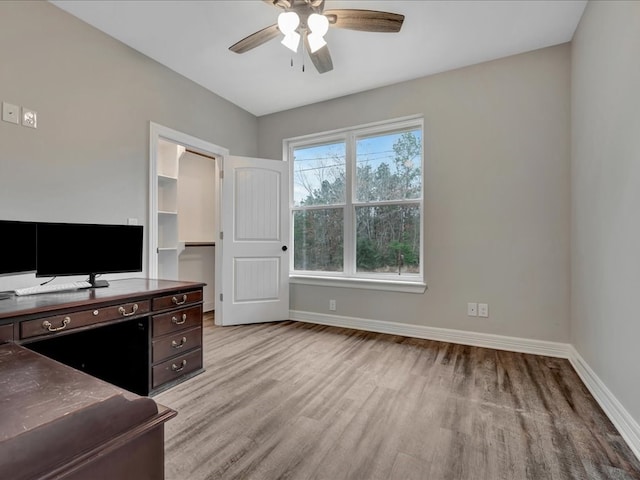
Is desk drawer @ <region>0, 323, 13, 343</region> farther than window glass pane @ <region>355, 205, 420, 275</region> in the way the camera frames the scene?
No

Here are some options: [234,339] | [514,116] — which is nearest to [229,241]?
[234,339]

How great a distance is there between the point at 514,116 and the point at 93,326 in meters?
3.69

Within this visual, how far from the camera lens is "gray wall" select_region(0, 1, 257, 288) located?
205 cm

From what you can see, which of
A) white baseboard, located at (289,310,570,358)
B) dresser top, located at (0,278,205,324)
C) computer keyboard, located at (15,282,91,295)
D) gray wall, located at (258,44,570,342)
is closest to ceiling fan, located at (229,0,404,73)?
gray wall, located at (258,44,570,342)

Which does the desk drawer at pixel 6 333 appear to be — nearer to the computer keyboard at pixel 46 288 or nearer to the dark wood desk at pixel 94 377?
the dark wood desk at pixel 94 377

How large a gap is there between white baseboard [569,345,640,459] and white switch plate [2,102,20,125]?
13.1 feet

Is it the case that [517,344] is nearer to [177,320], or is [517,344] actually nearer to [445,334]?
[445,334]

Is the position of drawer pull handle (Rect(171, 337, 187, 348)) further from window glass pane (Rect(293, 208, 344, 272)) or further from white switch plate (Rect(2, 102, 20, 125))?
window glass pane (Rect(293, 208, 344, 272))

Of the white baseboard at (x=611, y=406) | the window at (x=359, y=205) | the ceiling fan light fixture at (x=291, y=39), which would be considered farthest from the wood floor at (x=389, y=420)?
the ceiling fan light fixture at (x=291, y=39)

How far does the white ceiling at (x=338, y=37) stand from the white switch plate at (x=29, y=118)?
32.6 inches

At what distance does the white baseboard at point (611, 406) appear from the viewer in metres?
1.55

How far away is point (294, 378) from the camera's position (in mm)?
2316

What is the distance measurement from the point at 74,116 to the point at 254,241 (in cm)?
204

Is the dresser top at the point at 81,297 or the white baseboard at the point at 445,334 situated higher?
the dresser top at the point at 81,297
